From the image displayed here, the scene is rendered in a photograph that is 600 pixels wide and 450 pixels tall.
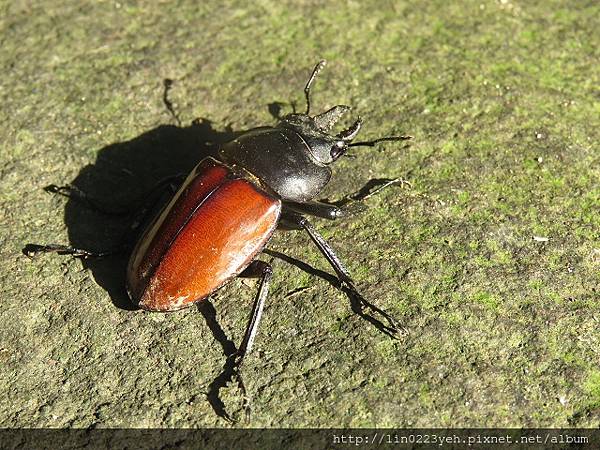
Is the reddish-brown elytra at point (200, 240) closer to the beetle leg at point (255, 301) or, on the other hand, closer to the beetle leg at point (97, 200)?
the beetle leg at point (255, 301)

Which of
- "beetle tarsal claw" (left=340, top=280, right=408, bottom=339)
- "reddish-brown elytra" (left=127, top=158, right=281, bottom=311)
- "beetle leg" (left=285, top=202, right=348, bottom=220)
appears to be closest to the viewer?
"reddish-brown elytra" (left=127, top=158, right=281, bottom=311)

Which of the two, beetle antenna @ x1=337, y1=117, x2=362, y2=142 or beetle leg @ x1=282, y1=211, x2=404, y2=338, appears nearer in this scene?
beetle leg @ x1=282, y1=211, x2=404, y2=338

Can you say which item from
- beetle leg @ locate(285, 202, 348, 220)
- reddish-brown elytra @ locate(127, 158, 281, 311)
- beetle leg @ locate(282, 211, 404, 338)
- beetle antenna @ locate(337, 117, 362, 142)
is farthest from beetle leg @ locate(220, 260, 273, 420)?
beetle antenna @ locate(337, 117, 362, 142)

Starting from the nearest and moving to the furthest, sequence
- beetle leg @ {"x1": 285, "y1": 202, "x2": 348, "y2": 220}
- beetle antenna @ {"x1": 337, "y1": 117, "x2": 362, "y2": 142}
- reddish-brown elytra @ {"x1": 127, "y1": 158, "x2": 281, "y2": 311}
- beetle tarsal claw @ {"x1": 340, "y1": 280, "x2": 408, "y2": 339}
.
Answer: reddish-brown elytra @ {"x1": 127, "y1": 158, "x2": 281, "y2": 311}
beetle tarsal claw @ {"x1": 340, "y1": 280, "x2": 408, "y2": 339}
beetle leg @ {"x1": 285, "y1": 202, "x2": 348, "y2": 220}
beetle antenna @ {"x1": 337, "y1": 117, "x2": 362, "y2": 142}

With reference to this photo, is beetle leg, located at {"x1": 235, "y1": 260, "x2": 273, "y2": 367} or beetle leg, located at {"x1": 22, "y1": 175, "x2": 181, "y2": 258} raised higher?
beetle leg, located at {"x1": 22, "y1": 175, "x2": 181, "y2": 258}

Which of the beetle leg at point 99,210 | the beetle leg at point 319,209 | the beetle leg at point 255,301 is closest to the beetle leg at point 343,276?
the beetle leg at point 319,209

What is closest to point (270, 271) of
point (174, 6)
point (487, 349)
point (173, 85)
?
point (487, 349)

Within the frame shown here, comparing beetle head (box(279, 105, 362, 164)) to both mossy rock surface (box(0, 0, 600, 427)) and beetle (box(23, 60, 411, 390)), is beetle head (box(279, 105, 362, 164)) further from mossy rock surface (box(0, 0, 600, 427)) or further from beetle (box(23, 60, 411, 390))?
mossy rock surface (box(0, 0, 600, 427))

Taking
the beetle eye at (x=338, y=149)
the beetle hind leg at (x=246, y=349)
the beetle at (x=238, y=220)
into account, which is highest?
the beetle at (x=238, y=220)
